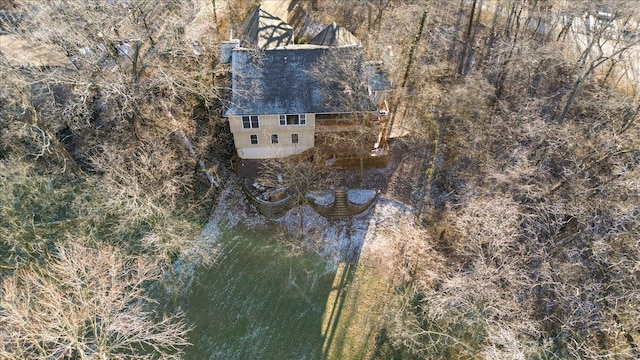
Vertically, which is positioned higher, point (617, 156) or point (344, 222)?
point (617, 156)

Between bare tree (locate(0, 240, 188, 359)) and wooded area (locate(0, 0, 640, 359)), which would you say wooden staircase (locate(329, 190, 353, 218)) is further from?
bare tree (locate(0, 240, 188, 359))

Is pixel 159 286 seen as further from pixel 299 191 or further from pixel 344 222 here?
pixel 344 222

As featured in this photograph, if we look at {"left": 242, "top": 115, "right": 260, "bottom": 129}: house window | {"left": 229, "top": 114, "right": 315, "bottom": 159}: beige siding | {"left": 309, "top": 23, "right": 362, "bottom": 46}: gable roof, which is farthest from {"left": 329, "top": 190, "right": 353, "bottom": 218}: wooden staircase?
{"left": 309, "top": 23, "right": 362, "bottom": 46}: gable roof

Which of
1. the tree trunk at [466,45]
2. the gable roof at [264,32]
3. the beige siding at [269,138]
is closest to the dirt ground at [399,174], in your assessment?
the beige siding at [269,138]

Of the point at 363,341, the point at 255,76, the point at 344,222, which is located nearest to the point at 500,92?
the point at 344,222

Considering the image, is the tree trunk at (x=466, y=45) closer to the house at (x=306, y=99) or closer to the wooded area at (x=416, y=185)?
the wooded area at (x=416, y=185)

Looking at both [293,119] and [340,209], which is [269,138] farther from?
[340,209]
